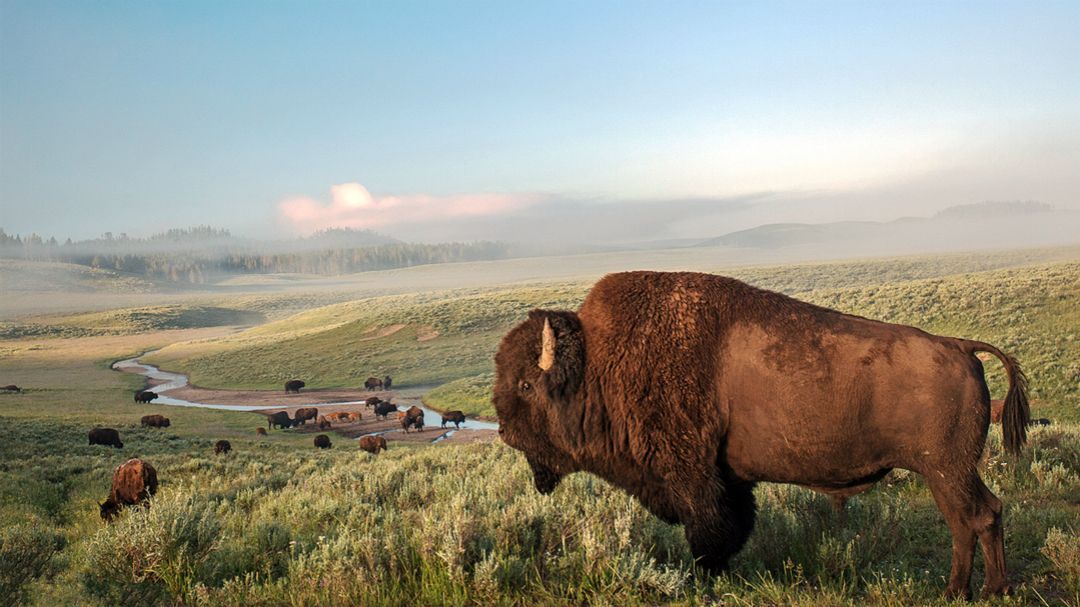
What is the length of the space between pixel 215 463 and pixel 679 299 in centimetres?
1446

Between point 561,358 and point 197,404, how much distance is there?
51.8m

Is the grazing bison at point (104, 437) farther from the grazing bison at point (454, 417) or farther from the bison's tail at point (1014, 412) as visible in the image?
the bison's tail at point (1014, 412)

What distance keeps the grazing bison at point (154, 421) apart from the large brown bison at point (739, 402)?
1358 inches

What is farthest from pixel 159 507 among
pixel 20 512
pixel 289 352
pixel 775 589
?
pixel 289 352

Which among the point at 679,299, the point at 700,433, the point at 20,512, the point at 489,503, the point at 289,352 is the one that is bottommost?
the point at 289,352

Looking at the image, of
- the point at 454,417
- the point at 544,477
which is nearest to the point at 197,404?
the point at 454,417

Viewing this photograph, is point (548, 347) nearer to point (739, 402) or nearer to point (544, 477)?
point (544, 477)

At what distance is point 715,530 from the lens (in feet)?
14.7

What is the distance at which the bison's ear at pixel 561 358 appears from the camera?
16.2 ft

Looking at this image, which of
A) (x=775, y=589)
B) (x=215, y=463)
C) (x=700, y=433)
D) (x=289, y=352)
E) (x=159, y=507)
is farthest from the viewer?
(x=289, y=352)

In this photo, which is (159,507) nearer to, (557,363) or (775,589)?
(557,363)

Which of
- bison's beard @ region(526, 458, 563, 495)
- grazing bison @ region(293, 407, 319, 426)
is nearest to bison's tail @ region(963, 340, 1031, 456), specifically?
bison's beard @ region(526, 458, 563, 495)

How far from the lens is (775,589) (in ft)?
13.4

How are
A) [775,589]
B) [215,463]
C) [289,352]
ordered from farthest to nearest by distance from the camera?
1. [289,352]
2. [215,463]
3. [775,589]
